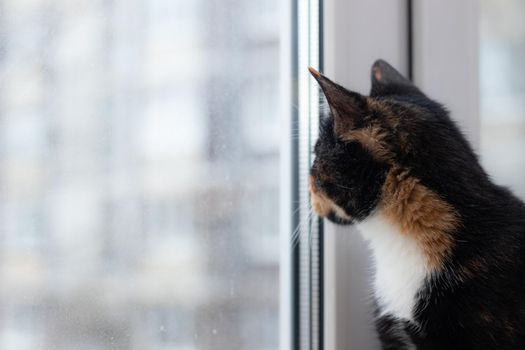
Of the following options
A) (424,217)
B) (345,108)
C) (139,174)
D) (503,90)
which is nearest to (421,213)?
(424,217)

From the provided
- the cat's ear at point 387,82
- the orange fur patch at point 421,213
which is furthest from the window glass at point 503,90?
the orange fur patch at point 421,213

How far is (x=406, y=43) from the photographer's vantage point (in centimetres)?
97

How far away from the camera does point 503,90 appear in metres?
1.03

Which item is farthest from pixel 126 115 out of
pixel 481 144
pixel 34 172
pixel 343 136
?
pixel 481 144

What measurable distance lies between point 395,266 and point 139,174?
0.34 m

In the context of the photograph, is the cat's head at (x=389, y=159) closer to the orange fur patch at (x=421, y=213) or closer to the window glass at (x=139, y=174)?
the orange fur patch at (x=421, y=213)

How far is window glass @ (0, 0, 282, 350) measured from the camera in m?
0.58

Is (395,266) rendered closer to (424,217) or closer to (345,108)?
(424,217)

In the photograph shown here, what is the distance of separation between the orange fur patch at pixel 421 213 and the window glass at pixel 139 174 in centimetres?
22

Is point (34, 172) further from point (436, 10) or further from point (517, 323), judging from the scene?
point (436, 10)

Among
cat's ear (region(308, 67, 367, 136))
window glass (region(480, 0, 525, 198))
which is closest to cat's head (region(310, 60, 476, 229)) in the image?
cat's ear (region(308, 67, 367, 136))

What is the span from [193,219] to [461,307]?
1.15ft

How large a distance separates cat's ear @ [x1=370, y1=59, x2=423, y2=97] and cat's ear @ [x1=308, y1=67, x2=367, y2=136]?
0.31 feet

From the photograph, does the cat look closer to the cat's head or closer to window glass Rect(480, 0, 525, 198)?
the cat's head
